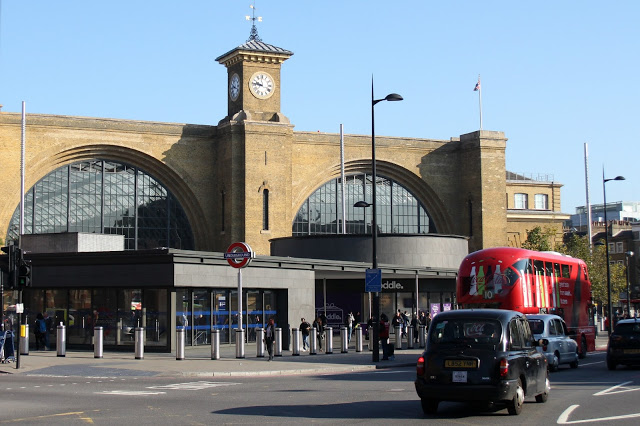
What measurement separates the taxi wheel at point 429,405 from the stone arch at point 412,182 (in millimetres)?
48725

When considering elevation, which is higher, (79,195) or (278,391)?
(79,195)

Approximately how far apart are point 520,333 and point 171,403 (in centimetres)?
651

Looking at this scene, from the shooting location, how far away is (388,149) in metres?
66.3

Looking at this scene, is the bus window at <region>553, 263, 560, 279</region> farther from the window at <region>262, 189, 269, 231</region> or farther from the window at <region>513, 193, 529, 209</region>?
the window at <region>513, 193, 529, 209</region>

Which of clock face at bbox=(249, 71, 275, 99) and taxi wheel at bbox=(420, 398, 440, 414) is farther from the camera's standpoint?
clock face at bbox=(249, 71, 275, 99)

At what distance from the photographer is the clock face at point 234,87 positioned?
5957cm

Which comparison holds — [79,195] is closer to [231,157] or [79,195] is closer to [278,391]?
[231,157]

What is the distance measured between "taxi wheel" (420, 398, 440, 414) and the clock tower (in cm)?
4440

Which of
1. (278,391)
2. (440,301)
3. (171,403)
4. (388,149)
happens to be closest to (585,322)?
(440,301)

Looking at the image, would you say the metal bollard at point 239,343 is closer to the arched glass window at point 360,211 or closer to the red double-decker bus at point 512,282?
the red double-decker bus at point 512,282

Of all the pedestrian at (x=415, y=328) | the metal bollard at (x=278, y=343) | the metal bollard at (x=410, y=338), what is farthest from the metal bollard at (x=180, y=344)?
the pedestrian at (x=415, y=328)

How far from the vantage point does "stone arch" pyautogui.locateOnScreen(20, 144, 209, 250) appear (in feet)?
178

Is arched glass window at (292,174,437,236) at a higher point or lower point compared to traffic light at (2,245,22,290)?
higher

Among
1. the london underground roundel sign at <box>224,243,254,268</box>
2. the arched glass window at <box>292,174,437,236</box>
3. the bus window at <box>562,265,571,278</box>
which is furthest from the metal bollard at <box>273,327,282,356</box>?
the arched glass window at <box>292,174,437,236</box>
